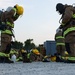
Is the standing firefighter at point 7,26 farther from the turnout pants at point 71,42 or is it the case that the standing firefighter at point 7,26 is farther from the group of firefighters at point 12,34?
the turnout pants at point 71,42

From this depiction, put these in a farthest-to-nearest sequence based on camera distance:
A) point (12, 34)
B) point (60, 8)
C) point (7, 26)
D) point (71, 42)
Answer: point (12, 34) → point (7, 26) → point (60, 8) → point (71, 42)

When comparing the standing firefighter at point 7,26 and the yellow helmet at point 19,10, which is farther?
the yellow helmet at point 19,10

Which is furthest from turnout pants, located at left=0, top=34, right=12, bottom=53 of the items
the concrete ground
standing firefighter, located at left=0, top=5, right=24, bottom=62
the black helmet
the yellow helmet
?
the concrete ground

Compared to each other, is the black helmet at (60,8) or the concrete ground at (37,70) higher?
the black helmet at (60,8)

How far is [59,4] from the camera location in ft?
34.7

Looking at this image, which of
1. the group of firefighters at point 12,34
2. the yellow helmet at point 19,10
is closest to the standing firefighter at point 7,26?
the group of firefighters at point 12,34

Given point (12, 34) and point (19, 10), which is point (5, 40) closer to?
point (12, 34)

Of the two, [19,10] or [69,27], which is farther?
[19,10]

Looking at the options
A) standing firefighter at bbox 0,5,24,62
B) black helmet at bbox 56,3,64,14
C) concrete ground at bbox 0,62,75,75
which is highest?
black helmet at bbox 56,3,64,14

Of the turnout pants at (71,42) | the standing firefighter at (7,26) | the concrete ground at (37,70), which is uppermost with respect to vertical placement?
the standing firefighter at (7,26)

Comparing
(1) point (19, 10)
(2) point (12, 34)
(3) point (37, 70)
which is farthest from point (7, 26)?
(3) point (37, 70)

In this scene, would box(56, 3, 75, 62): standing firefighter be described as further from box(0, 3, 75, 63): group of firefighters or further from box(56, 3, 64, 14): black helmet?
box(56, 3, 64, 14): black helmet

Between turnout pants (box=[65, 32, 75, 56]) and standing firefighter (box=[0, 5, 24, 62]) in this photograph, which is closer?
turnout pants (box=[65, 32, 75, 56])

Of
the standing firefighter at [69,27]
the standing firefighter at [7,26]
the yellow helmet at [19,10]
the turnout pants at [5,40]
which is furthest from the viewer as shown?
the yellow helmet at [19,10]
